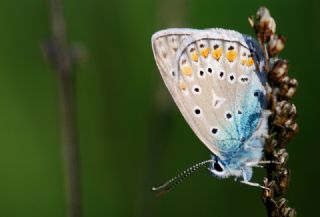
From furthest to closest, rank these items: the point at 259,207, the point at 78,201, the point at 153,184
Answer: the point at 259,207
the point at 153,184
the point at 78,201

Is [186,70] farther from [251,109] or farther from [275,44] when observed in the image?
[275,44]

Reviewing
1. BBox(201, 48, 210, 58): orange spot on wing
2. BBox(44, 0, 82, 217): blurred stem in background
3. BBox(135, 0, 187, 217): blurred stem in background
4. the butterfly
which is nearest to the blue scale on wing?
the butterfly

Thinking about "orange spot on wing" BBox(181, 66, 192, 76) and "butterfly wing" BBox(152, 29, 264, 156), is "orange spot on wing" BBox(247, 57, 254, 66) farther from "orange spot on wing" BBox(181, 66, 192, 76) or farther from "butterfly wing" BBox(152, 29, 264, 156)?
"orange spot on wing" BBox(181, 66, 192, 76)

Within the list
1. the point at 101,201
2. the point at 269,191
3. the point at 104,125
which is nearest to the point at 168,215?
the point at 101,201

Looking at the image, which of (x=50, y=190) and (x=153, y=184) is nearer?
(x=153, y=184)

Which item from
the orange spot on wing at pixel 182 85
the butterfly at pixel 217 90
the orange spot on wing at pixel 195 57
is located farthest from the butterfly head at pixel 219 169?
the orange spot on wing at pixel 195 57

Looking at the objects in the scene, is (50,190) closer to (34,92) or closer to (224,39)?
(34,92)

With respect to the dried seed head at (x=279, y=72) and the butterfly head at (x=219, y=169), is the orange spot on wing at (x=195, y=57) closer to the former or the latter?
the butterfly head at (x=219, y=169)
